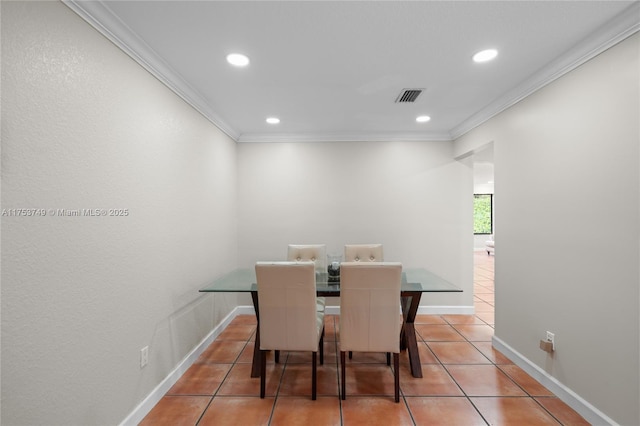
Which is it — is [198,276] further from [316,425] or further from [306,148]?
[306,148]

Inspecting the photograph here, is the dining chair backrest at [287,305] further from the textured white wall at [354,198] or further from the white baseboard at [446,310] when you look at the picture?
the white baseboard at [446,310]

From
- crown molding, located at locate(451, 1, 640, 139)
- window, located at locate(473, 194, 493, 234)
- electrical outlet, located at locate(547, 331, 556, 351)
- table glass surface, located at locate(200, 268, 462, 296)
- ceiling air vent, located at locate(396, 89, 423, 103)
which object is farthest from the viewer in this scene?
window, located at locate(473, 194, 493, 234)

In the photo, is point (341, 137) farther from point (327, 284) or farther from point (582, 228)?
point (582, 228)

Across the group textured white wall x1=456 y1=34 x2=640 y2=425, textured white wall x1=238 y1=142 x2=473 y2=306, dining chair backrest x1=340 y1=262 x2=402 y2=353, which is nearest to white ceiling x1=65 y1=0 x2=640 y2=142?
textured white wall x1=456 y1=34 x2=640 y2=425

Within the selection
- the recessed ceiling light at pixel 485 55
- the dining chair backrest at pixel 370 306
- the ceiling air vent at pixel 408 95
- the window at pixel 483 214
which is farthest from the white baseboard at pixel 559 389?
the window at pixel 483 214

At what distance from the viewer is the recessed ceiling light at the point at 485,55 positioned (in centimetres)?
197

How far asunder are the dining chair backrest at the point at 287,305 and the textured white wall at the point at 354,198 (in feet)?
6.36

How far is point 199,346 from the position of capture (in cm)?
281

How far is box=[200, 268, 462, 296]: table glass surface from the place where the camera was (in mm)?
2336

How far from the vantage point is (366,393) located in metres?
2.22

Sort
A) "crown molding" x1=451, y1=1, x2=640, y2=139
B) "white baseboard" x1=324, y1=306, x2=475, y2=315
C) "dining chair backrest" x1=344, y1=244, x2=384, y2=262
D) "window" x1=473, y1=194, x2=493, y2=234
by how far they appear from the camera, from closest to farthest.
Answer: "crown molding" x1=451, y1=1, x2=640, y2=139
"dining chair backrest" x1=344, y1=244, x2=384, y2=262
"white baseboard" x1=324, y1=306, x2=475, y2=315
"window" x1=473, y1=194, x2=493, y2=234

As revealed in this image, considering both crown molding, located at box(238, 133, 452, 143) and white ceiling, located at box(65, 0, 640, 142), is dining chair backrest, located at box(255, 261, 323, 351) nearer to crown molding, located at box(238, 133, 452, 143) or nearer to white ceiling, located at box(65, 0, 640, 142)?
white ceiling, located at box(65, 0, 640, 142)

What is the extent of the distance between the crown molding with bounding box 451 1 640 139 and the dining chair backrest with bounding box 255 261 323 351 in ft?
7.63

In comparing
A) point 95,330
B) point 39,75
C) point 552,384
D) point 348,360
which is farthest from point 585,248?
point 39,75
